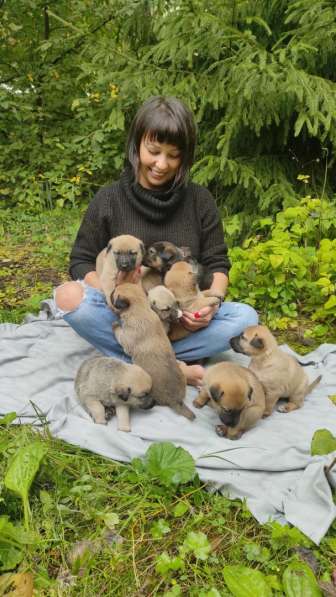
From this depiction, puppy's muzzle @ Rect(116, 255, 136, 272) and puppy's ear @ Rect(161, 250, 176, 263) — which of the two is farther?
puppy's ear @ Rect(161, 250, 176, 263)

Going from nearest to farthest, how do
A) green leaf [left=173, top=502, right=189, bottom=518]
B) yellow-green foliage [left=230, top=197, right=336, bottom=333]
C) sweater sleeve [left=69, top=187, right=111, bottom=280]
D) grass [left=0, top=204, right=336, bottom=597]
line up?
grass [left=0, top=204, right=336, bottom=597] → green leaf [left=173, top=502, right=189, bottom=518] → sweater sleeve [left=69, top=187, right=111, bottom=280] → yellow-green foliage [left=230, top=197, right=336, bottom=333]

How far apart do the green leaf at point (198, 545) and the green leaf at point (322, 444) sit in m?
0.88

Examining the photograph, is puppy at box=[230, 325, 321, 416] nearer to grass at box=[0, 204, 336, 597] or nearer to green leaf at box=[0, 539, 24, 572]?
grass at box=[0, 204, 336, 597]

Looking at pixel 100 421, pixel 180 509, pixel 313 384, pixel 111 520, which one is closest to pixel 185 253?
pixel 313 384

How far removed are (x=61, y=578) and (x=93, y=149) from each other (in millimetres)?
7052

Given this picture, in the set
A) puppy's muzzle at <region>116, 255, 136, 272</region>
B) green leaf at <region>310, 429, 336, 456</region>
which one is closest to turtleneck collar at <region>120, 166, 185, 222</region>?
puppy's muzzle at <region>116, 255, 136, 272</region>

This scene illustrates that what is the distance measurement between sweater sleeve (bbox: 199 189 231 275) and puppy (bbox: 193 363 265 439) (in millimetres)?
1216

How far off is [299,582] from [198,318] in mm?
1932

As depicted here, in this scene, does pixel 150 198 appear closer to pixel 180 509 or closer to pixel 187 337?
pixel 187 337

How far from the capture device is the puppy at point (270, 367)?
3.36m

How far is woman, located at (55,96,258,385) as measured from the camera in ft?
12.0

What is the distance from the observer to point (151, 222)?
13.3ft

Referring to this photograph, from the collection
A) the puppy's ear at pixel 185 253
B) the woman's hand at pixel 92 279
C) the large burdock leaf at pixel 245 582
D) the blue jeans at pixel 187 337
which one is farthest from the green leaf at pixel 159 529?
the puppy's ear at pixel 185 253

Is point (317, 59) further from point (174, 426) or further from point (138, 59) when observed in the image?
point (174, 426)
